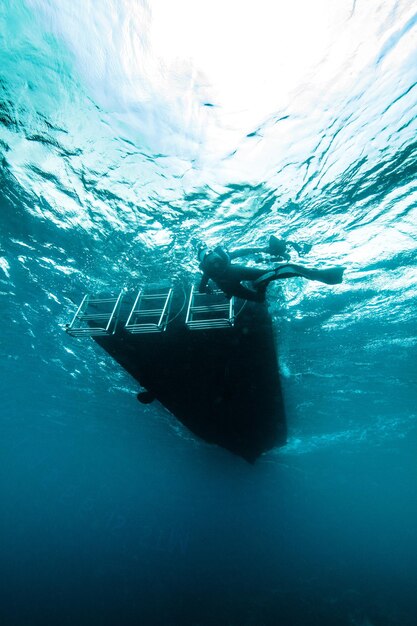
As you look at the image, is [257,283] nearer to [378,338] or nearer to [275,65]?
[275,65]

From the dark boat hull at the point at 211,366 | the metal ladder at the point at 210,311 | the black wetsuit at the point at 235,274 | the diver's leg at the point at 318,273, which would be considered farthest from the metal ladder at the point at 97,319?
the diver's leg at the point at 318,273

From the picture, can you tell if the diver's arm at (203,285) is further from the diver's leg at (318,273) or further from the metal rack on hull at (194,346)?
the diver's leg at (318,273)

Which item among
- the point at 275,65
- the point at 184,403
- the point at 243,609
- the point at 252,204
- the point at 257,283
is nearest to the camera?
the point at 275,65

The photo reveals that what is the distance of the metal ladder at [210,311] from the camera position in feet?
22.5

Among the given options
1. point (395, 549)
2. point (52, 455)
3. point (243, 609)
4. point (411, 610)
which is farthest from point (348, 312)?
point (395, 549)

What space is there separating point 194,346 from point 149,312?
1.68 meters

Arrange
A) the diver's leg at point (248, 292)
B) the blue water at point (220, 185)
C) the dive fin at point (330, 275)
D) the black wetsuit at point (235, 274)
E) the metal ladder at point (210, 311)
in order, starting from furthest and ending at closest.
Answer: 1. the metal ladder at point (210, 311)
2. the diver's leg at point (248, 292)
3. the black wetsuit at point (235, 274)
4. the dive fin at point (330, 275)
5. the blue water at point (220, 185)

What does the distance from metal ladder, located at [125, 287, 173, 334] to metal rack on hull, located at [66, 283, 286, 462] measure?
3cm

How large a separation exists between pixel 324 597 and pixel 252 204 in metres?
39.1

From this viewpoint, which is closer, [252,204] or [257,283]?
[257,283]

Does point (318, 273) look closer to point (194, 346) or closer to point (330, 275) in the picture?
point (330, 275)

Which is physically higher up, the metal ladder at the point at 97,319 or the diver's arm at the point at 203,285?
the diver's arm at the point at 203,285

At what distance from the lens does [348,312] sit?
11680 mm

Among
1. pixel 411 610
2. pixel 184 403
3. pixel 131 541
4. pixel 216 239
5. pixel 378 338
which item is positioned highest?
pixel 378 338
